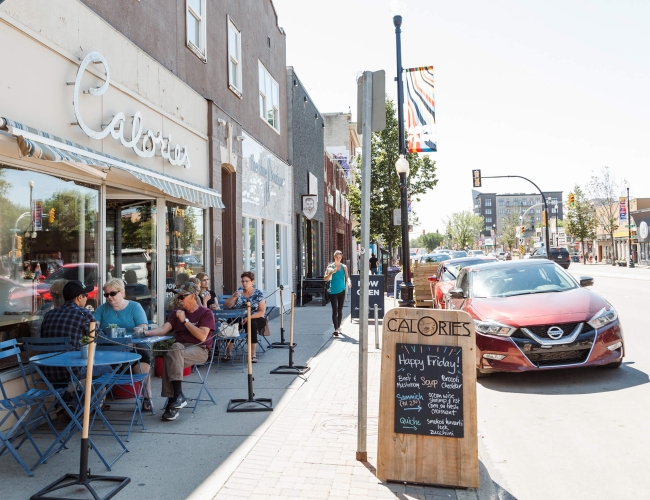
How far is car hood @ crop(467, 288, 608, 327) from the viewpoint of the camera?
674 centimetres

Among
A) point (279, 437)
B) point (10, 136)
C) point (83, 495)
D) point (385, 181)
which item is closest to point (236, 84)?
point (10, 136)

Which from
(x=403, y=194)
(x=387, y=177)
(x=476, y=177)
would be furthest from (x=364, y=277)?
(x=476, y=177)

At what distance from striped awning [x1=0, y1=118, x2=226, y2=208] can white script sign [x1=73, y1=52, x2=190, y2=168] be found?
1.17ft

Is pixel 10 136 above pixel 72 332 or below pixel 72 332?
above

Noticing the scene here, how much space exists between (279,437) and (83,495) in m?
1.76

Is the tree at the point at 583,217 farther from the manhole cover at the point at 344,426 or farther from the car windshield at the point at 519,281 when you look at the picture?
the manhole cover at the point at 344,426

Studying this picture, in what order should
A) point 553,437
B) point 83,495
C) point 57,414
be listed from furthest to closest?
point 57,414
point 553,437
point 83,495

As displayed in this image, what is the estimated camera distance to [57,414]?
19.3ft

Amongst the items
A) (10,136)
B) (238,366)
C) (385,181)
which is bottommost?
(238,366)

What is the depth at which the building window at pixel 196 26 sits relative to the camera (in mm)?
10102

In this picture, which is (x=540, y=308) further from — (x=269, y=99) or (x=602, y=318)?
(x=269, y=99)

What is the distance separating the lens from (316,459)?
14.9 ft

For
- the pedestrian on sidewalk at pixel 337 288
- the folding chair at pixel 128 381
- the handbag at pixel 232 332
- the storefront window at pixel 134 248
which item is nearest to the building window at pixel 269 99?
the pedestrian on sidewalk at pixel 337 288

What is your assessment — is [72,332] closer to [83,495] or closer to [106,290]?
[106,290]
